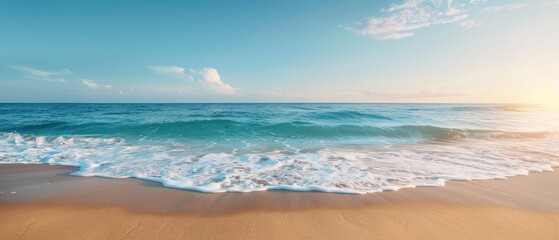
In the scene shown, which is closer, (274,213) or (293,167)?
(274,213)

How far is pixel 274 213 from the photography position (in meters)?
3.05

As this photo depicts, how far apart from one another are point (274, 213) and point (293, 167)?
2.43 meters

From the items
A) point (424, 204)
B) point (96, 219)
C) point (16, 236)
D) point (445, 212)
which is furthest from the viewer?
point (424, 204)

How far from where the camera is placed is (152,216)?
9.68ft

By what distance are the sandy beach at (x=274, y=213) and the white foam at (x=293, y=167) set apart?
1.31ft

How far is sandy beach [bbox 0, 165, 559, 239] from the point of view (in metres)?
2.56

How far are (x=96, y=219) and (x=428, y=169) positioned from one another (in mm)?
6187

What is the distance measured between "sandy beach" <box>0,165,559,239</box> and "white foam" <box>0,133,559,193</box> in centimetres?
40

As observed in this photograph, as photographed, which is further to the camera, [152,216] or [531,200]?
[531,200]

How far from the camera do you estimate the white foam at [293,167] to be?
422 centimetres

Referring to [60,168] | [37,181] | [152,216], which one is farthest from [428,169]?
[60,168]

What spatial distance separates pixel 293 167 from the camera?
5.45 meters

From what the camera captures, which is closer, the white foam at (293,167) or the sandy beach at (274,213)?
the sandy beach at (274,213)

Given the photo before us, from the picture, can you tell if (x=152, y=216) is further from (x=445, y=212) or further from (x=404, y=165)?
(x=404, y=165)
